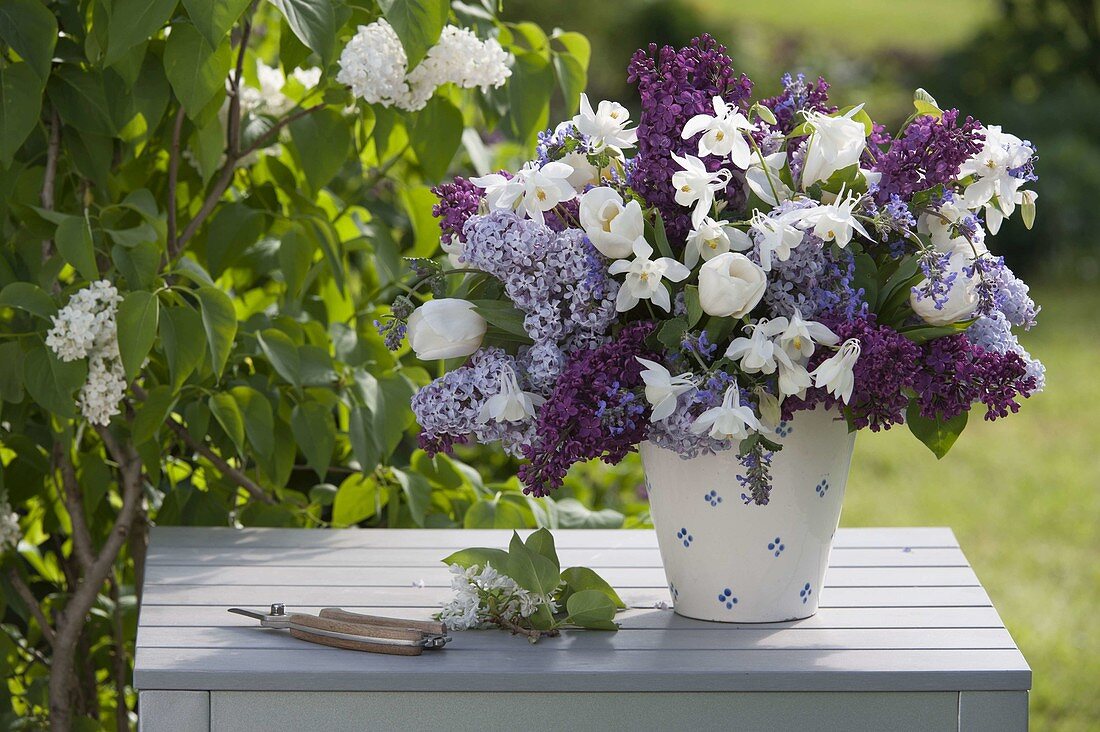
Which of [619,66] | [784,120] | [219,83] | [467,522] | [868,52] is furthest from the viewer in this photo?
[868,52]

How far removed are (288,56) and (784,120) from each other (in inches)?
21.0

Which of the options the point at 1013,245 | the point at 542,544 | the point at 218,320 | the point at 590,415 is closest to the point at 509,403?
the point at 590,415

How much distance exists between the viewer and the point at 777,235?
0.93 metres

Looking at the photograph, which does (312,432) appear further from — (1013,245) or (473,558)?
(1013,245)

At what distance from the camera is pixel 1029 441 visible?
13.0ft

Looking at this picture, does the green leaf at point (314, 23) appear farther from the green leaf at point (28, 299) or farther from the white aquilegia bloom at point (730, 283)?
the white aquilegia bloom at point (730, 283)

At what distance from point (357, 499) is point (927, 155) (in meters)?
0.79

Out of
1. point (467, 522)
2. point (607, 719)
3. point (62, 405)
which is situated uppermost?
point (62, 405)

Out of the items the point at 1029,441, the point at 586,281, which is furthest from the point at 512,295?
the point at 1029,441

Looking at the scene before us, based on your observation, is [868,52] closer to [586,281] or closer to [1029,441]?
[1029,441]

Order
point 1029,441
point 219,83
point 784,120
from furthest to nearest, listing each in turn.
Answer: point 1029,441 → point 219,83 → point 784,120

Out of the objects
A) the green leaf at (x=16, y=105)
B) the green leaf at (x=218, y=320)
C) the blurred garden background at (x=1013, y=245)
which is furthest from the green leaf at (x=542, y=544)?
the blurred garden background at (x=1013, y=245)

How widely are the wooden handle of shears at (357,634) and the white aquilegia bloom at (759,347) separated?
31cm

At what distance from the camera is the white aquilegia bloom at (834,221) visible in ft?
3.04
